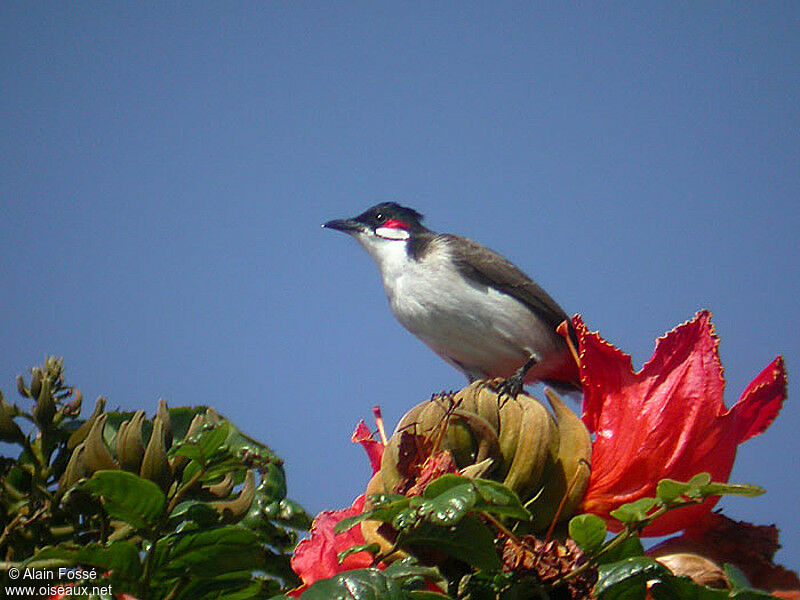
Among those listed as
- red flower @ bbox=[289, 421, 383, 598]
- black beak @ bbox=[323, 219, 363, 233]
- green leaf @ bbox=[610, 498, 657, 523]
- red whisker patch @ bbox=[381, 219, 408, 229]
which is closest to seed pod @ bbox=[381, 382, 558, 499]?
red flower @ bbox=[289, 421, 383, 598]

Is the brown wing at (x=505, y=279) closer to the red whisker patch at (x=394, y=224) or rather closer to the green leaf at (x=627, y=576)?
the red whisker patch at (x=394, y=224)

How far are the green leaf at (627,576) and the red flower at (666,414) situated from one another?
0.44 metres

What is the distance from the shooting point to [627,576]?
4.84 feet

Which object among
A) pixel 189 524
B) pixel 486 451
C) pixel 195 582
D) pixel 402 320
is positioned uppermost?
pixel 402 320

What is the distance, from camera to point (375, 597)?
4.35 ft

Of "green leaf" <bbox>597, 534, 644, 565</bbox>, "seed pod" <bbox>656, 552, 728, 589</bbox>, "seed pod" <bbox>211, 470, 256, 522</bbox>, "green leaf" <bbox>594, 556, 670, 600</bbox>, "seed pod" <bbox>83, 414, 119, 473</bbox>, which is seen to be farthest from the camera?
"seed pod" <bbox>211, 470, 256, 522</bbox>

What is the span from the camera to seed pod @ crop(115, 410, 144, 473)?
1.93m

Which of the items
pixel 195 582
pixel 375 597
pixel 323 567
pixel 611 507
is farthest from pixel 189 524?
pixel 611 507

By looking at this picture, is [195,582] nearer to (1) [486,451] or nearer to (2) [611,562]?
(1) [486,451]

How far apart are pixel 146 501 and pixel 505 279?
Result: 422cm

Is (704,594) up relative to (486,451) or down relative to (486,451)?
down

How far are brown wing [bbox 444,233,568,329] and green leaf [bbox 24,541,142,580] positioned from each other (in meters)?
4.10

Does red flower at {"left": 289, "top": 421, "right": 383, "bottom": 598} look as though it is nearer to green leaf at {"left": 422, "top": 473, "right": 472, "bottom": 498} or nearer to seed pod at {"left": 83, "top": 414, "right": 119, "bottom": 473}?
green leaf at {"left": 422, "top": 473, "right": 472, "bottom": 498}

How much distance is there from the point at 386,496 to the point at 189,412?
30.6 inches
